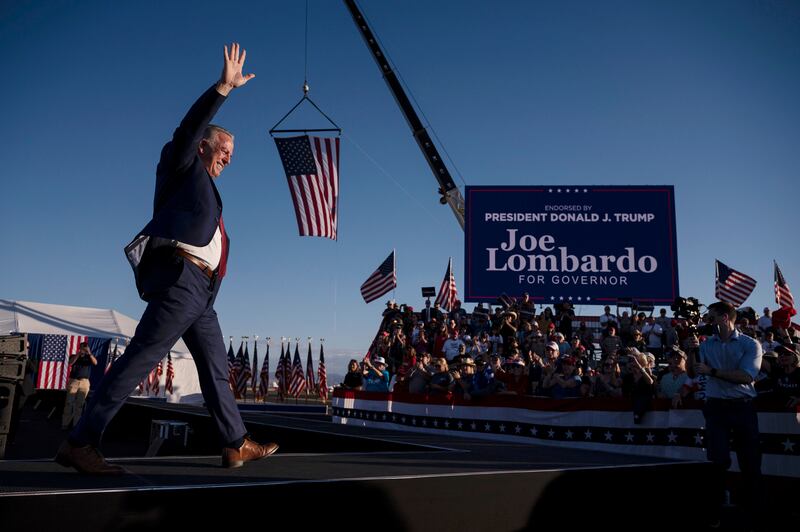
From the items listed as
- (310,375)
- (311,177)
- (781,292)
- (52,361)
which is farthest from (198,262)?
(310,375)

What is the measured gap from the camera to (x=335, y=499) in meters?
2.46

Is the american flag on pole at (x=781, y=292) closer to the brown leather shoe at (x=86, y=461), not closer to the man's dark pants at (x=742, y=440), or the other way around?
the man's dark pants at (x=742, y=440)

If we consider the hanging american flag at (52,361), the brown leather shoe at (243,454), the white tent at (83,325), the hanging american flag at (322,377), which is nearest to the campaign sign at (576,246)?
the hanging american flag at (322,377)

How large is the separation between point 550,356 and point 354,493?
8.98 metres

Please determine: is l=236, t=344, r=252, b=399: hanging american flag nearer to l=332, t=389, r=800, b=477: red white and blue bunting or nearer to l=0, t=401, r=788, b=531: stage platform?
l=332, t=389, r=800, b=477: red white and blue bunting

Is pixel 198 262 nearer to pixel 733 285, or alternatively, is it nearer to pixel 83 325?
pixel 733 285

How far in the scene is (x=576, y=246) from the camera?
63.6 feet

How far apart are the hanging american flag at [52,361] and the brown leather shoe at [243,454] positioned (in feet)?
76.2

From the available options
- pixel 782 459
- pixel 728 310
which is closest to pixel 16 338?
pixel 728 310

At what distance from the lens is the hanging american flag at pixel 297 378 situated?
27688 mm

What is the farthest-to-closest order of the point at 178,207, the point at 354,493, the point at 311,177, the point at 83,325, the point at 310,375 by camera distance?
1. the point at 310,375
2. the point at 83,325
3. the point at 311,177
4. the point at 178,207
5. the point at 354,493

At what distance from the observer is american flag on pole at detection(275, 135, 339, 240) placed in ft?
44.2

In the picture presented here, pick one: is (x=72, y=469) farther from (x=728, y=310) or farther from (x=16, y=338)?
(x=728, y=310)

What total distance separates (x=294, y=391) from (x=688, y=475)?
25.3 metres
